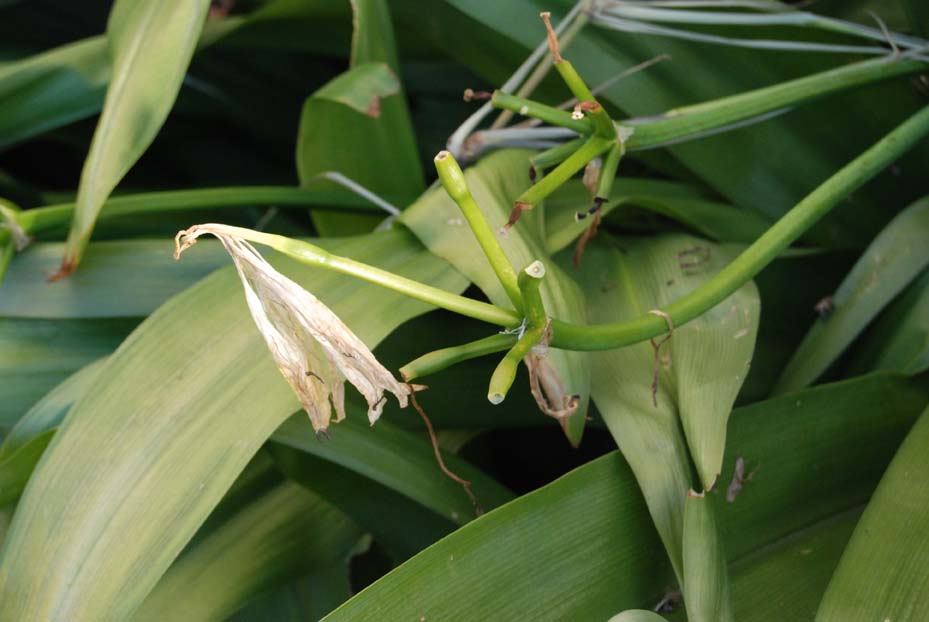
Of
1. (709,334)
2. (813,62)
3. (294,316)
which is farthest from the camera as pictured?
(813,62)

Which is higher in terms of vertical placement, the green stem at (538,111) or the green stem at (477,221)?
the green stem at (538,111)

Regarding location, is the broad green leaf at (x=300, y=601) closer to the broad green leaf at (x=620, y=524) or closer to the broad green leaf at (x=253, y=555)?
the broad green leaf at (x=253, y=555)

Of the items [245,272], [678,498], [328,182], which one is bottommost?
[678,498]

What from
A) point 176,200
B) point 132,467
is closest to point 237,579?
point 132,467

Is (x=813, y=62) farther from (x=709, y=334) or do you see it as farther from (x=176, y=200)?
(x=176, y=200)

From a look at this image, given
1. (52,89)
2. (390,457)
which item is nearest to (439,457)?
(390,457)

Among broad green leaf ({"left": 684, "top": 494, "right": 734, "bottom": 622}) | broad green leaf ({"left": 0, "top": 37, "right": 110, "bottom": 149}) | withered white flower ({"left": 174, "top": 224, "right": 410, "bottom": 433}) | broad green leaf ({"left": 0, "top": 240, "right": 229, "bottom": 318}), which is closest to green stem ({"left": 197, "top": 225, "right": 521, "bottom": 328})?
withered white flower ({"left": 174, "top": 224, "right": 410, "bottom": 433})

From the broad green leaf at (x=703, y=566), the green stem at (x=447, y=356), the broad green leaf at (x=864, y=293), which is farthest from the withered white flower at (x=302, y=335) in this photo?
the broad green leaf at (x=864, y=293)
